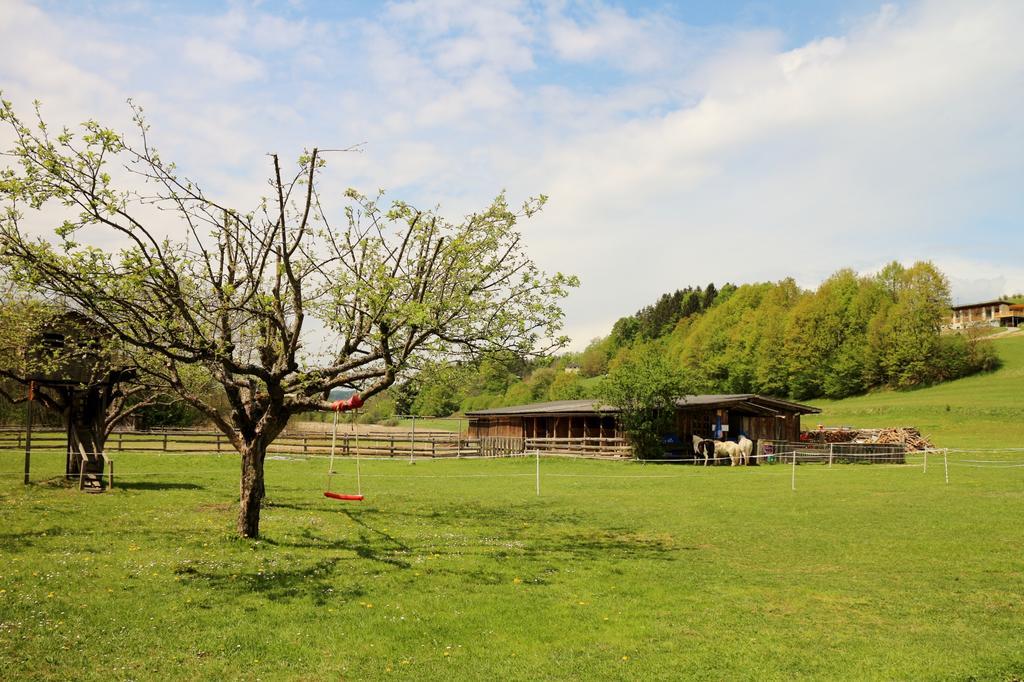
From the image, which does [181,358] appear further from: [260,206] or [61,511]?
[61,511]

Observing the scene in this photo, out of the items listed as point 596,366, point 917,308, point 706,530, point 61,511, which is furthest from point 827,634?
point 596,366

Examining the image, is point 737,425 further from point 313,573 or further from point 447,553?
point 313,573

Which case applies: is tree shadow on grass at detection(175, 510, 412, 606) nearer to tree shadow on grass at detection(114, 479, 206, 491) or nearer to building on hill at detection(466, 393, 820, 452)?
tree shadow on grass at detection(114, 479, 206, 491)

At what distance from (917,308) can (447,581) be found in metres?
78.8

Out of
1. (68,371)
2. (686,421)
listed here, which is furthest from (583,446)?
(68,371)

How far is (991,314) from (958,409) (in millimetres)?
73840

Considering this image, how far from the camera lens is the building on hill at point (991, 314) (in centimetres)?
11119

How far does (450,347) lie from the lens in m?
14.6

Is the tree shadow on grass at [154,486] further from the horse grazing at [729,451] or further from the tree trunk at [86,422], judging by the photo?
the horse grazing at [729,451]

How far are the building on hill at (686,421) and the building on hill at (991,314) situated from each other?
81.2 metres

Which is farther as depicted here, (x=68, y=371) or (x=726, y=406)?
(x=726, y=406)

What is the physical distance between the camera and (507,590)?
388 inches

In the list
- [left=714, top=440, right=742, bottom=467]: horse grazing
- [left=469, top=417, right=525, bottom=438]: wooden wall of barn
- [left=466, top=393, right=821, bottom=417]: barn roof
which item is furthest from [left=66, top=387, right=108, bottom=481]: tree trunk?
[left=469, top=417, right=525, bottom=438]: wooden wall of barn

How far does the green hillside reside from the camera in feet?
168
